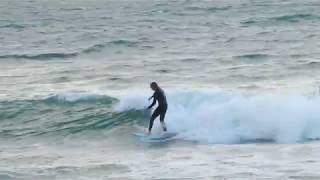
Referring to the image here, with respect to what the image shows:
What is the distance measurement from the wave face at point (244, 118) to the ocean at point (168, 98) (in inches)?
1.1

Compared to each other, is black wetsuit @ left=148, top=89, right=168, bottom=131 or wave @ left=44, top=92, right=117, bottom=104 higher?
black wetsuit @ left=148, top=89, right=168, bottom=131

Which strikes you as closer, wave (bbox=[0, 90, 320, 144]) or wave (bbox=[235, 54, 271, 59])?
wave (bbox=[0, 90, 320, 144])

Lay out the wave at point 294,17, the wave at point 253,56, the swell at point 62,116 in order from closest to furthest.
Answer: the swell at point 62,116 < the wave at point 253,56 < the wave at point 294,17

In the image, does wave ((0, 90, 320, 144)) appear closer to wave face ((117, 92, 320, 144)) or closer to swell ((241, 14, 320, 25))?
wave face ((117, 92, 320, 144))

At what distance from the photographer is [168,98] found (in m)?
23.0

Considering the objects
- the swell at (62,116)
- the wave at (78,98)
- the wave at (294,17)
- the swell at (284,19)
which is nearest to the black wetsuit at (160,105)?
the swell at (62,116)

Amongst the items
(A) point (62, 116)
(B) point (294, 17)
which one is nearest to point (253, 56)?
(A) point (62, 116)

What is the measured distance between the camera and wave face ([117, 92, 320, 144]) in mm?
18625

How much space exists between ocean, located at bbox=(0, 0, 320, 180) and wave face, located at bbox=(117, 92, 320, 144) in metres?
0.03

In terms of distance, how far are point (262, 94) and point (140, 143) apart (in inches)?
200

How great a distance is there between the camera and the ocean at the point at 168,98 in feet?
51.9

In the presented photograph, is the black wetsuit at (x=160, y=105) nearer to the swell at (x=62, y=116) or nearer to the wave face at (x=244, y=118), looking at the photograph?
the wave face at (x=244, y=118)

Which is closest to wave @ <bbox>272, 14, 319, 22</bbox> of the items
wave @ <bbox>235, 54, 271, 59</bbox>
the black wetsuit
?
wave @ <bbox>235, 54, 271, 59</bbox>

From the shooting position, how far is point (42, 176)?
49.6ft
